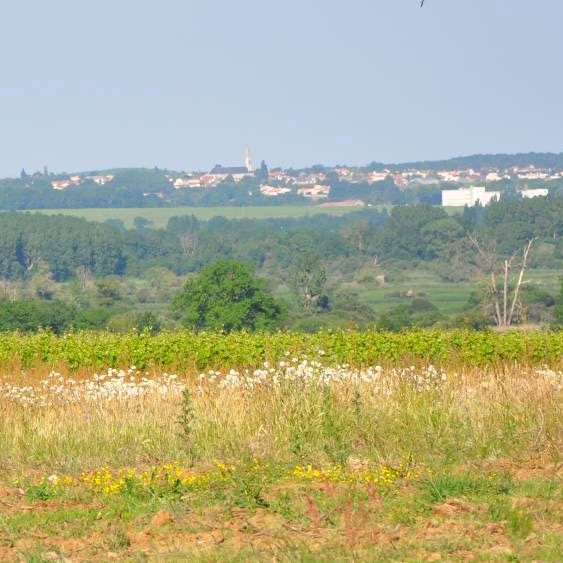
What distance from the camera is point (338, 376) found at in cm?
1138

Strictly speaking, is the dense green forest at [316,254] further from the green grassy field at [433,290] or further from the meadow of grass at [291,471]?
the meadow of grass at [291,471]

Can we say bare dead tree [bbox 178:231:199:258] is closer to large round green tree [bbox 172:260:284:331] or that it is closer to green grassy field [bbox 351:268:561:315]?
green grassy field [bbox 351:268:561:315]

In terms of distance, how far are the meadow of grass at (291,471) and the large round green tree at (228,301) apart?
57066mm

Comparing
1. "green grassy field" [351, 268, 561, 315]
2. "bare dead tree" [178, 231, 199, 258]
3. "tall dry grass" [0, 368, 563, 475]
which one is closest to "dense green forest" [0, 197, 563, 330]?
"green grassy field" [351, 268, 561, 315]

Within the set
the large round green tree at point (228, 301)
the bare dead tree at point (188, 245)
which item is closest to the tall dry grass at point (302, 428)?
the large round green tree at point (228, 301)

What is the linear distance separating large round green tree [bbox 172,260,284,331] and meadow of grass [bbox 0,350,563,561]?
5707cm

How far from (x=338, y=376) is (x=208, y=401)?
1499mm

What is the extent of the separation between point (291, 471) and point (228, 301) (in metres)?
62.1

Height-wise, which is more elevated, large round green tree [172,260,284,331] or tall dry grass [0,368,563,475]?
tall dry grass [0,368,563,475]

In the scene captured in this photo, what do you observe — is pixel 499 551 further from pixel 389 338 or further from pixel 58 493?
pixel 389 338

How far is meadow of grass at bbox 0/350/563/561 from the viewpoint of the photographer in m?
6.56

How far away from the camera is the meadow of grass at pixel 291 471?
656cm

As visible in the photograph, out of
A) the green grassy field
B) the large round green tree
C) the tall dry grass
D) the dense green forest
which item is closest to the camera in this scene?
the tall dry grass

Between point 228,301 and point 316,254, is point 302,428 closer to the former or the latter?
point 228,301
